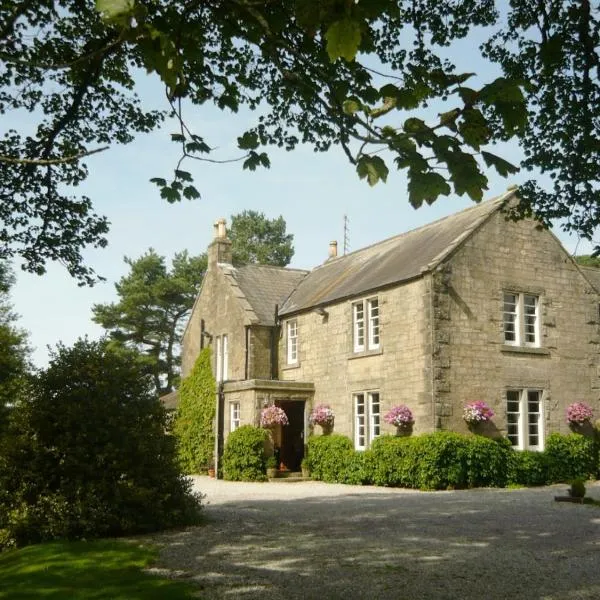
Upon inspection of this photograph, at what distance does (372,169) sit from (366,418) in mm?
18809

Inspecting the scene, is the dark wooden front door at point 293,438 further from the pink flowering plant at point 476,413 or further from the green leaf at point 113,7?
the green leaf at point 113,7

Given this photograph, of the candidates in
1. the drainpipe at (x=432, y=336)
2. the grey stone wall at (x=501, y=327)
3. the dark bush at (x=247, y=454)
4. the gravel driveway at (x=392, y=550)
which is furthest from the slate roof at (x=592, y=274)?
the gravel driveway at (x=392, y=550)

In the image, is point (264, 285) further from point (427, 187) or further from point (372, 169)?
point (427, 187)

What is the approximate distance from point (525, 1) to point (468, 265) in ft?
35.4

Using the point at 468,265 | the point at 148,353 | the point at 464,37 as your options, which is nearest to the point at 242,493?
the point at 468,265

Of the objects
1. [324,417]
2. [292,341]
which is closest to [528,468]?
[324,417]

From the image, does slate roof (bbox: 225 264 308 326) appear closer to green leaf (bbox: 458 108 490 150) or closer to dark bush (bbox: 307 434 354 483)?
dark bush (bbox: 307 434 354 483)

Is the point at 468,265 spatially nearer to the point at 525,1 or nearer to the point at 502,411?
the point at 502,411

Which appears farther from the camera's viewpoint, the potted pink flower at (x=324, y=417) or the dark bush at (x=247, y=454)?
the potted pink flower at (x=324, y=417)

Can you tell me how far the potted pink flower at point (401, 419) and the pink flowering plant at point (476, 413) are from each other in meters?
1.58

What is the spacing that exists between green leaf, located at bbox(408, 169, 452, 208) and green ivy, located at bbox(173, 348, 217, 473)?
23.1 meters

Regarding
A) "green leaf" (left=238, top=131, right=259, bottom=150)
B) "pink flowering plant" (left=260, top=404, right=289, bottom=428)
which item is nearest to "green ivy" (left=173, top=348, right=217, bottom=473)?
"pink flowering plant" (left=260, top=404, right=289, bottom=428)

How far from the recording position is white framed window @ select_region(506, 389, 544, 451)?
71.8ft

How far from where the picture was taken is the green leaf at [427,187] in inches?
195
